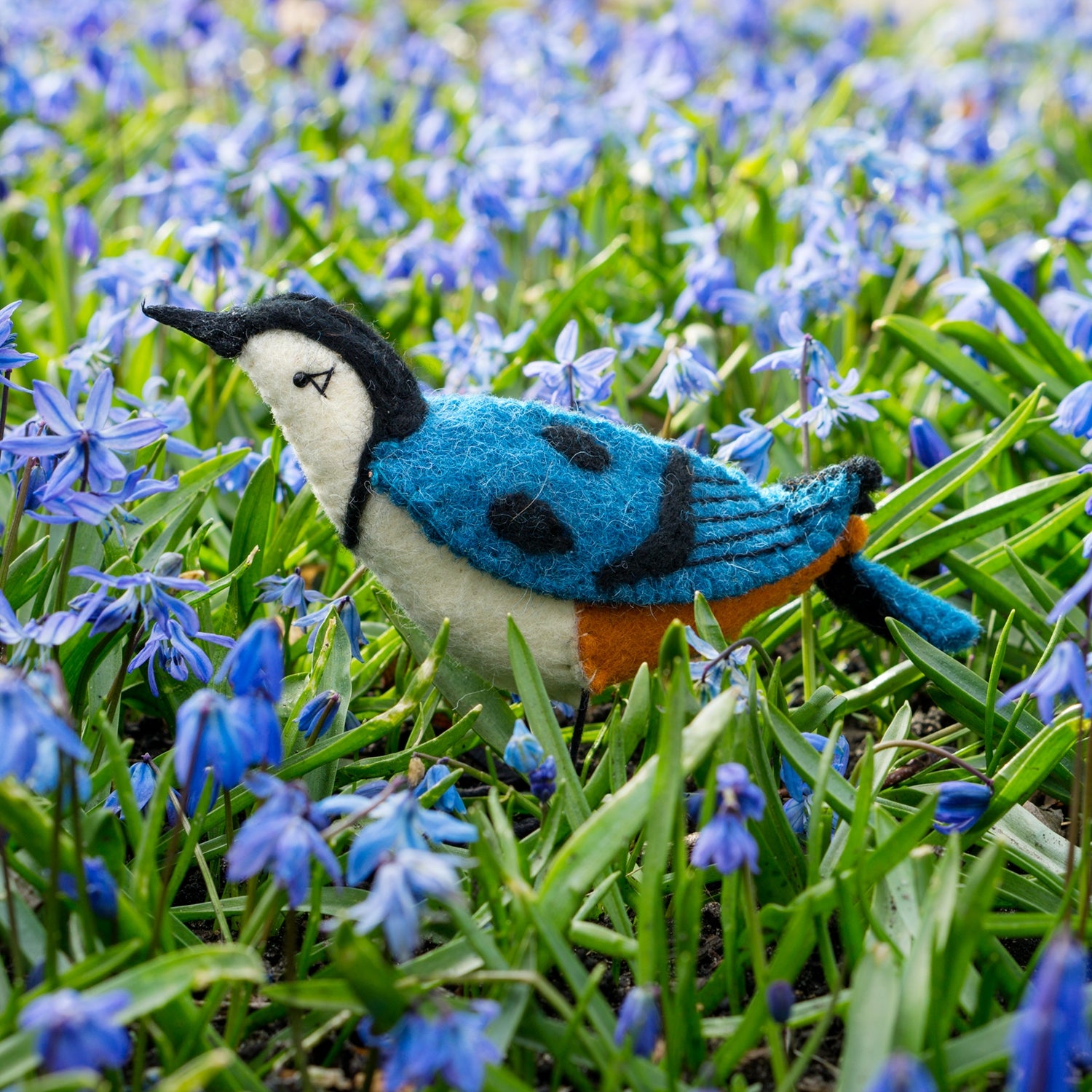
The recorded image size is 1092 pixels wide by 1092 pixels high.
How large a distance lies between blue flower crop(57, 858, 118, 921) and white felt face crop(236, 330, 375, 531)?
0.54 m

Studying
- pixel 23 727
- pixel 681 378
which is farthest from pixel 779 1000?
pixel 681 378

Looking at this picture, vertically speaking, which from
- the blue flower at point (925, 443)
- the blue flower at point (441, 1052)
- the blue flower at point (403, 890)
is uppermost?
the blue flower at point (925, 443)

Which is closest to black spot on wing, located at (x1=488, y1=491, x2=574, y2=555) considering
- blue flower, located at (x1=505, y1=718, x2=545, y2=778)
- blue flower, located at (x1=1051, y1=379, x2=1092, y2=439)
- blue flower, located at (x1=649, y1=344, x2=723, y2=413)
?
blue flower, located at (x1=505, y1=718, x2=545, y2=778)

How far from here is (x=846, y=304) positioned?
287 cm

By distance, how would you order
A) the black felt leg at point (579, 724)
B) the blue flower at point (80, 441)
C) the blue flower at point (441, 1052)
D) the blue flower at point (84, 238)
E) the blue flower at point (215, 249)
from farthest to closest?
the blue flower at point (84, 238), the blue flower at point (215, 249), the black felt leg at point (579, 724), the blue flower at point (80, 441), the blue flower at point (441, 1052)

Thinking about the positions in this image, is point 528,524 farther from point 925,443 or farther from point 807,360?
point 925,443

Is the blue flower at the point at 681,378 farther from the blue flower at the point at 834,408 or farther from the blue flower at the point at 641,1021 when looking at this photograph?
the blue flower at the point at 641,1021

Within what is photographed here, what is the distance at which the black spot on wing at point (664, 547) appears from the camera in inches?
63.6

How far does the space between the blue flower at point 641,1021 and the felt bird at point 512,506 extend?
1.72ft


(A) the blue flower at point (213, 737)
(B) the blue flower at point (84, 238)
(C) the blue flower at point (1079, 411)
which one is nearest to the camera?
(A) the blue flower at point (213, 737)

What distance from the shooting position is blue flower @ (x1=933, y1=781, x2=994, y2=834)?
159 cm

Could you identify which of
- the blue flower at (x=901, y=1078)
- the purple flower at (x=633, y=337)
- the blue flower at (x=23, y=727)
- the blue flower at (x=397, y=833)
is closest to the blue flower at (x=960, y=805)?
the blue flower at (x=901, y=1078)

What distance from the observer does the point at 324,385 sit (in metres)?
1.63

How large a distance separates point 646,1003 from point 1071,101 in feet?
17.7
